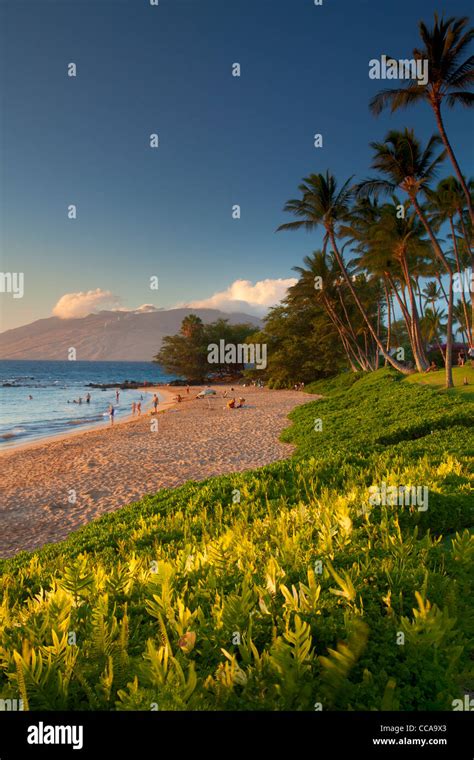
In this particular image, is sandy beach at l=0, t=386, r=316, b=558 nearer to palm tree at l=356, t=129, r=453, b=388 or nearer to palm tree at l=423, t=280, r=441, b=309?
palm tree at l=356, t=129, r=453, b=388

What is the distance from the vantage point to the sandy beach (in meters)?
8.42

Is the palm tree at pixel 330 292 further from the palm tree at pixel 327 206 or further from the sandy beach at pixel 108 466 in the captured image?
the sandy beach at pixel 108 466

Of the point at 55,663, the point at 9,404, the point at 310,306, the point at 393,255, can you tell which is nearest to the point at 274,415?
the point at 393,255

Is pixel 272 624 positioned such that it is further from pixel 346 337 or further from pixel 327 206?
pixel 346 337

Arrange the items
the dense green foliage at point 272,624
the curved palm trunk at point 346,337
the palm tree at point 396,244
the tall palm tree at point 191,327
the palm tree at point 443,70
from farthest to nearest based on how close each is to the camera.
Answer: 1. the tall palm tree at point 191,327
2. the curved palm trunk at point 346,337
3. the palm tree at point 396,244
4. the palm tree at point 443,70
5. the dense green foliage at point 272,624

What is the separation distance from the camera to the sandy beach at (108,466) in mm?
8422

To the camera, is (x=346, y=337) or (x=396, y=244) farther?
(x=346, y=337)

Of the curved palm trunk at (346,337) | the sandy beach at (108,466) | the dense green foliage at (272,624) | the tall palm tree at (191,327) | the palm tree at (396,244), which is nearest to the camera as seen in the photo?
the dense green foliage at (272,624)

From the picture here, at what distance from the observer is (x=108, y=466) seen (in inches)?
510

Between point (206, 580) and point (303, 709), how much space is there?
1.01m

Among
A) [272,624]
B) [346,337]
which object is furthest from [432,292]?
[272,624]

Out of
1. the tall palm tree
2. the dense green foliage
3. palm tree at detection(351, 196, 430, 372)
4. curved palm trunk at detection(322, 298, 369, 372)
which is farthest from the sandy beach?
the tall palm tree

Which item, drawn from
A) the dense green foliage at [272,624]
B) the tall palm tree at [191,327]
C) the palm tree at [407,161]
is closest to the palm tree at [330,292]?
the palm tree at [407,161]

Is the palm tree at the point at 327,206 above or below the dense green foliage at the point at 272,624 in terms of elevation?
above
